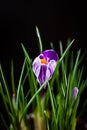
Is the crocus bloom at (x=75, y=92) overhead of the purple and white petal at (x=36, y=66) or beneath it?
beneath

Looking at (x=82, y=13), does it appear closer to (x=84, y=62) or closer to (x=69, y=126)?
(x=84, y=62)

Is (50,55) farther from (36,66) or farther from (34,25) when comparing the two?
(34,25)

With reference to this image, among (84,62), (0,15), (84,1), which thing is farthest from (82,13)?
(0,15)

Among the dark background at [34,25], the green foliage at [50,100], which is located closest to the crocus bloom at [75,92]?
the green foliage at [50,100]

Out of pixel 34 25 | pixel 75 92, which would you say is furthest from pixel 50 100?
pixel 34 25

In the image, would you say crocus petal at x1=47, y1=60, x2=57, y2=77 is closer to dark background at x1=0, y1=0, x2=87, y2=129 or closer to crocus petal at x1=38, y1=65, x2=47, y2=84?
crocus petal at x1=38, y1=65, x2=47, y2=84

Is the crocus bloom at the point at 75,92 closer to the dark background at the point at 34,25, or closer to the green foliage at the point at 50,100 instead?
the green foliage at the point at 50,100

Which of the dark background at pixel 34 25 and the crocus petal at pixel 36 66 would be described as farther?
the dark background at pixel 34 25
